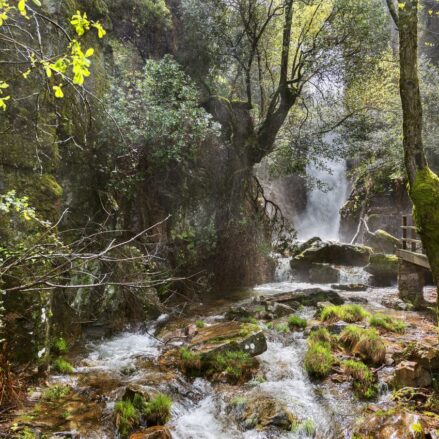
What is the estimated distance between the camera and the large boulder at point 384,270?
14508mm

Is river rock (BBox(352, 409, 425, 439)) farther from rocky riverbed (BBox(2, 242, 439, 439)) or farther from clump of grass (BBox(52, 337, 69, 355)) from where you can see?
clump of grass (BBox(52, 337, 69, 355))

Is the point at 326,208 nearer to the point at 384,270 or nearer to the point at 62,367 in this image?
the point at 384,270

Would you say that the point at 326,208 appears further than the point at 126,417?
Yes

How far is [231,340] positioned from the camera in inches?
273

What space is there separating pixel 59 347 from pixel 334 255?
13.5 m

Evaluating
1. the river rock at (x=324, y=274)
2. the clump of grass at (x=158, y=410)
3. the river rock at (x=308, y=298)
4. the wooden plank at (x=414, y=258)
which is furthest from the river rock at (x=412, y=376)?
the river rock at (x=324, y=274)

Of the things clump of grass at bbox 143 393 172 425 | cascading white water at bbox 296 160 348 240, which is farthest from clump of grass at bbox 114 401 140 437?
cascading white water at bbox 296 160 348 240

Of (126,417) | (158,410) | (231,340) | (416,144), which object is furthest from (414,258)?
(126,417)

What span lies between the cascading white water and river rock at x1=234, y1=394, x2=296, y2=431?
2128cm

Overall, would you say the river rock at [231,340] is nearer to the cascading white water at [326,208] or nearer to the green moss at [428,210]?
the green moss at [428,210]

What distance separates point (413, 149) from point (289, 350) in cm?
444

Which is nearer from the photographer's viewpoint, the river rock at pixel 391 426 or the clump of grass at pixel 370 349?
the river rock at pixel 391 426

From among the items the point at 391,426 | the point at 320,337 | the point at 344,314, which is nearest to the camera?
the point at 391,426

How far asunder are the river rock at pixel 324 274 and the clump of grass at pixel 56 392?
12218mm
